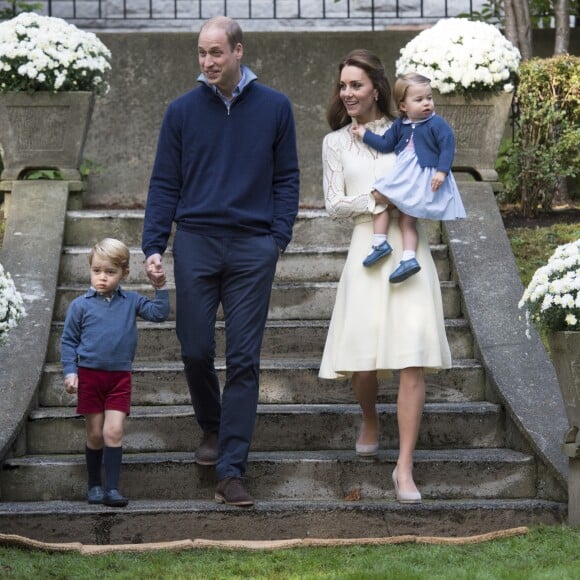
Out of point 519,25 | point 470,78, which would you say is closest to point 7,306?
point 470,78

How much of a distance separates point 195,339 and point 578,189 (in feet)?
15.9

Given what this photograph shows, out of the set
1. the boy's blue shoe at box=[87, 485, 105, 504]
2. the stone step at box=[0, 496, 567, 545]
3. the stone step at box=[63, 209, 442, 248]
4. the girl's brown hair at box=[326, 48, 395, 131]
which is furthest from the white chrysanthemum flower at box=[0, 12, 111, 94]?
the stone step at box=[0, 496, 567, 545]

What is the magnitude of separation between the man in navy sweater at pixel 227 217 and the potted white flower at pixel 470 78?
254 centimetres

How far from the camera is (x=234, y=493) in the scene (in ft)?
18.5

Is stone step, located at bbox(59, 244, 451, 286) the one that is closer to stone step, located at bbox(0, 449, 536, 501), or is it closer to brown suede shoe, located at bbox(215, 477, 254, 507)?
stone step, located at bbox(0, 449, 536, 501)

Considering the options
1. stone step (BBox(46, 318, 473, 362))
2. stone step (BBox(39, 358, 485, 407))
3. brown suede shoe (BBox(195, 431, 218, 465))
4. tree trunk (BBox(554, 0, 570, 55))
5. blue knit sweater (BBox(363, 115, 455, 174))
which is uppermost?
tree trunk (BBox(554, 0, 570, 55))

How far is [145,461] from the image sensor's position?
6.02 meters

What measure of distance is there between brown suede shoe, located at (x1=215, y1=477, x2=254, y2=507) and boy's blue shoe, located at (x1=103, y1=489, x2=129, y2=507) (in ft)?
1.41

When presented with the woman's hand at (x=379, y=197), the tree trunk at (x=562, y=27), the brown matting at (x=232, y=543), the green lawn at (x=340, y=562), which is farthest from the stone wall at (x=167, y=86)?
the green lawn at (x=340, y=562)

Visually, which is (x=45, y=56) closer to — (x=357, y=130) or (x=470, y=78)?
(x=470, y=78)

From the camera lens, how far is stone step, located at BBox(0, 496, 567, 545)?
560cm

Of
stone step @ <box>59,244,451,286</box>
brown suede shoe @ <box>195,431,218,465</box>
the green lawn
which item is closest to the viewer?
the green lawn

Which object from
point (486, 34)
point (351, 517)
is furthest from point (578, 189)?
point (351, 517)

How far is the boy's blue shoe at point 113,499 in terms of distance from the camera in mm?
5707
